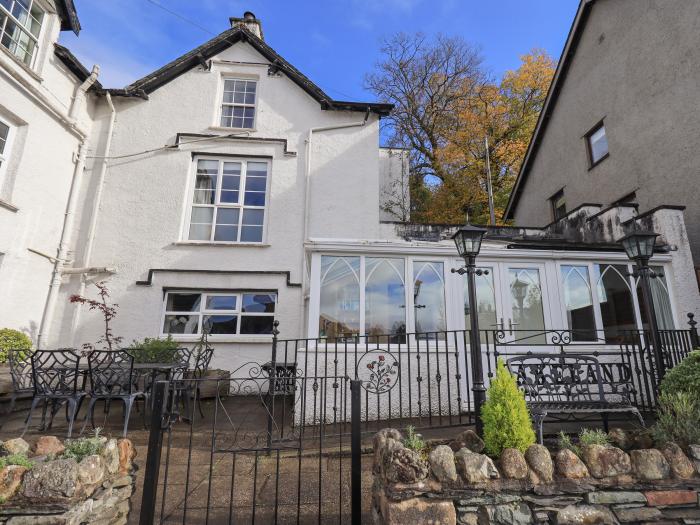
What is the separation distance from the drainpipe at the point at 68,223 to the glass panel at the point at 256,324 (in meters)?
4.30

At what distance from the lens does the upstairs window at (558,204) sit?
13.2 m

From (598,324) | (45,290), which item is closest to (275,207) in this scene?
(45,290)

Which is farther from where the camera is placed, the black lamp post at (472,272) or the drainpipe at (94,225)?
the drainpipe at (94,225)

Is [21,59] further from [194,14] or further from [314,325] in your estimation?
[314,325]

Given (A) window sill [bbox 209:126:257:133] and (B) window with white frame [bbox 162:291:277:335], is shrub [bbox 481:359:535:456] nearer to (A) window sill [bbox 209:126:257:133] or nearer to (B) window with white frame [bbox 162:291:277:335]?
(B) window with white frame [bbox 162:291:277:335]

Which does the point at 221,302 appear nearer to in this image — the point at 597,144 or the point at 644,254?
the point at 644,254

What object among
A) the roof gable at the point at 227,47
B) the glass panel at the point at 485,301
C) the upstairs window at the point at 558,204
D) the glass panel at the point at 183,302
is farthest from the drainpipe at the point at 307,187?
the upstairs window at the point at 558,204

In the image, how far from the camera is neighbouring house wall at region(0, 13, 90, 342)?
24.7ft

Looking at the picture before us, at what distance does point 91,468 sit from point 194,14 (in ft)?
41.3

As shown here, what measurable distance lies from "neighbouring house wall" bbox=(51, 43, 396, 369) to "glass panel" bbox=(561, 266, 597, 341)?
4.76 m

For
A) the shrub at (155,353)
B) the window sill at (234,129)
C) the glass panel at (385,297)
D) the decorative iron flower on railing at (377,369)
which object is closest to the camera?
the decorative iron flower on railing at (377,369)

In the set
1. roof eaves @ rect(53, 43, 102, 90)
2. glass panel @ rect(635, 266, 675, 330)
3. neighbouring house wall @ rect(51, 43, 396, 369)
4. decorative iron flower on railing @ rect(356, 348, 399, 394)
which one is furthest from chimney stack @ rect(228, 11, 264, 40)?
glass panel @ rect(635, 266, 675, 330)

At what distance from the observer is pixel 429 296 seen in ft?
20.0

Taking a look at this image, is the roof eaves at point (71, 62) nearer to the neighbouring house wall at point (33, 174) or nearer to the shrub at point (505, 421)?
the neighbouring house wall at point (33, 174)
